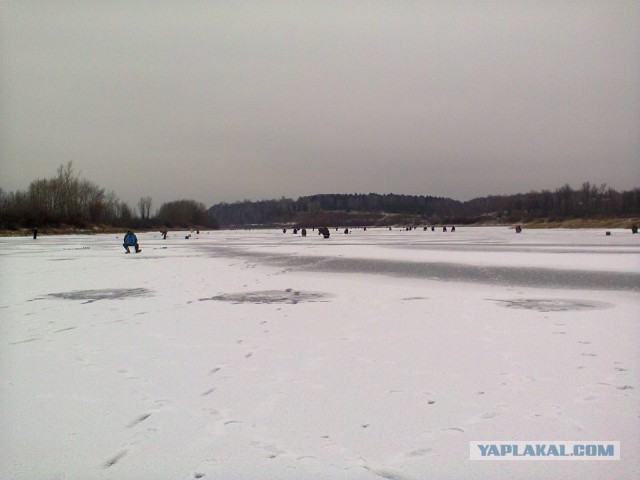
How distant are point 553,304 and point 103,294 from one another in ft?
31.0

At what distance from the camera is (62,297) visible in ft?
33.1

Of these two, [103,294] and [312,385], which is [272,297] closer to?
[103,294]

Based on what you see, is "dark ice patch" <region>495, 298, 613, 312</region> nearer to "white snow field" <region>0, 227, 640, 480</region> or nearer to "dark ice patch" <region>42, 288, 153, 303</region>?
"white snow field" <region>0, 227, 640, 480</region>

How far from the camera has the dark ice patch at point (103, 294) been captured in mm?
9953

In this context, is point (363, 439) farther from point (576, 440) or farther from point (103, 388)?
point (103, 388)

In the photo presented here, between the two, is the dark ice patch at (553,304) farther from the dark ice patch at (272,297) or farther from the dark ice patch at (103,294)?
the dark ice patch at (103,294)

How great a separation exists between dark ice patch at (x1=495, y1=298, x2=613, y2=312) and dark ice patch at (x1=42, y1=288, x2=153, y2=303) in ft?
25.4

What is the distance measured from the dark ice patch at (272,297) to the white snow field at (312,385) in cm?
13

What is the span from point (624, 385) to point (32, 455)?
16.2ft

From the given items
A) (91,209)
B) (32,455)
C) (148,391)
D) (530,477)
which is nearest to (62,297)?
(148,391)

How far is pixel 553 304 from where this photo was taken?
8711 mm

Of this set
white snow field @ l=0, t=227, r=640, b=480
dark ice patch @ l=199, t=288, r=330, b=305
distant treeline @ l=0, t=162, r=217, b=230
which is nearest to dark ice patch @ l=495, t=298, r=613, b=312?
white snow field @ l=0, t=227, r=640, b=480

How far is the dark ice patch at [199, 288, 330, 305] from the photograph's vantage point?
9.43m

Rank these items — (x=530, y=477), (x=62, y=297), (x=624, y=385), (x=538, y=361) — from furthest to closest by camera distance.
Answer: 1. (x=62, y=297)
2. (x=538, y=361)
3. (x=624, y=385)
4. (x=530, y=477)
